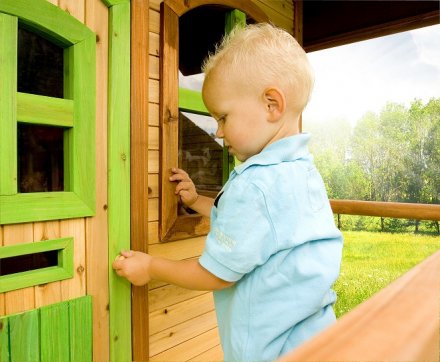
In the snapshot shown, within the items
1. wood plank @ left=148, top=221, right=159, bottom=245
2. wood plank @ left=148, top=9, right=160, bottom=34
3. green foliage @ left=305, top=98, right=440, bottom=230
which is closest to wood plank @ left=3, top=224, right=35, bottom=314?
wood plank @ left=148, top=221, right=159, bottom=245

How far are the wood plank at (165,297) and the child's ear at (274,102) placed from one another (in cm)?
98

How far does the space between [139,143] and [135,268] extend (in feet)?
1.61

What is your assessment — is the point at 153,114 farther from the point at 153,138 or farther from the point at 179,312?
the point at 179,312

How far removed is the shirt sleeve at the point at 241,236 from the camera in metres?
1.10

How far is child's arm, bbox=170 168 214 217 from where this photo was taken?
1.72m

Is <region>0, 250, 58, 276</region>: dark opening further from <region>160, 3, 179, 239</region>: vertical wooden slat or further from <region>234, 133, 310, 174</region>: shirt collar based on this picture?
<region>234, 133, 310, 174</region>: shirt collar

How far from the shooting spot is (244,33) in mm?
1291

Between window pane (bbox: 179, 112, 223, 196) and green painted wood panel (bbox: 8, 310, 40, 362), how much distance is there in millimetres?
882

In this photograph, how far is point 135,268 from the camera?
4.65 ft

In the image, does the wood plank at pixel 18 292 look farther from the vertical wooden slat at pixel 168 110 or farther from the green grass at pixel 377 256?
the green grass at pixel 377 256

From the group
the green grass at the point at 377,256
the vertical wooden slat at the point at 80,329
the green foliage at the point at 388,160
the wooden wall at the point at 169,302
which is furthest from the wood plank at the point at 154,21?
the green foliage at the point at 388,160

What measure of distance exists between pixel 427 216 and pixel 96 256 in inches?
73.1

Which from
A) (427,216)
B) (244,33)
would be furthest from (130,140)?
(427,216)

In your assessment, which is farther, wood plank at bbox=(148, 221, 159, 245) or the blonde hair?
wood plank at bbox=(148, 221, 159, 245)
